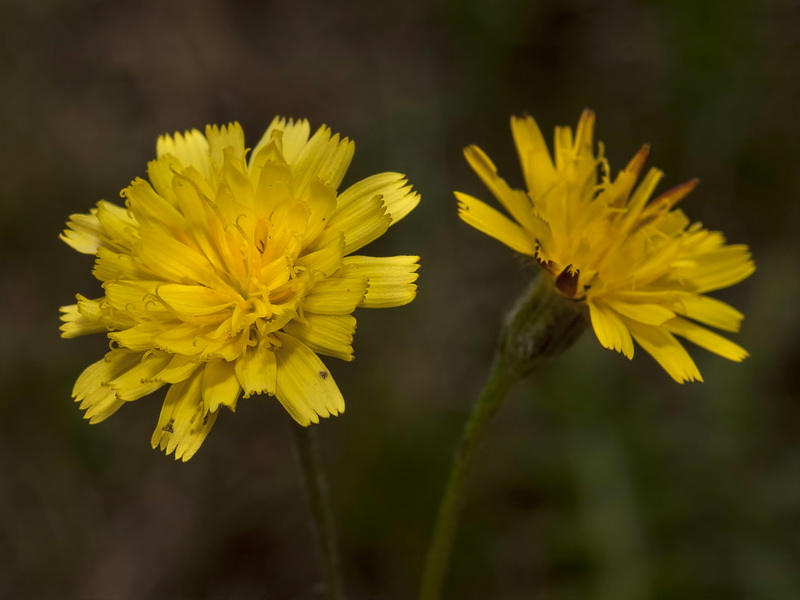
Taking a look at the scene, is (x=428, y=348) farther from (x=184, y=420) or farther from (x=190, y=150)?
(x=184, y=420)

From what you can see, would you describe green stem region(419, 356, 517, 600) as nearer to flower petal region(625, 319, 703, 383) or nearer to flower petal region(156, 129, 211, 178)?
flower petal region(625, 319, 703, 383)

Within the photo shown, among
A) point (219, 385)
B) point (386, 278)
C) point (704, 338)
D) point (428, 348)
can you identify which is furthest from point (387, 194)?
point (428, 348)

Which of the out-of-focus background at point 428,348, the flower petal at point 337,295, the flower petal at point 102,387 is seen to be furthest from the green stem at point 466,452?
the out-of-focus background at point 428,348

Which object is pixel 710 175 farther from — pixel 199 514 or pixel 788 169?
pixel 199 514

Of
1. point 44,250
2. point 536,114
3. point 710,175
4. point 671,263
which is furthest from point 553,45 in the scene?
point 44,250

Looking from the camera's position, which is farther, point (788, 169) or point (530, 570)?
point (788, 169)

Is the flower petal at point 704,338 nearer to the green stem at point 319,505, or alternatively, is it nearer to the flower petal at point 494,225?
the flower petal at point 494,225
